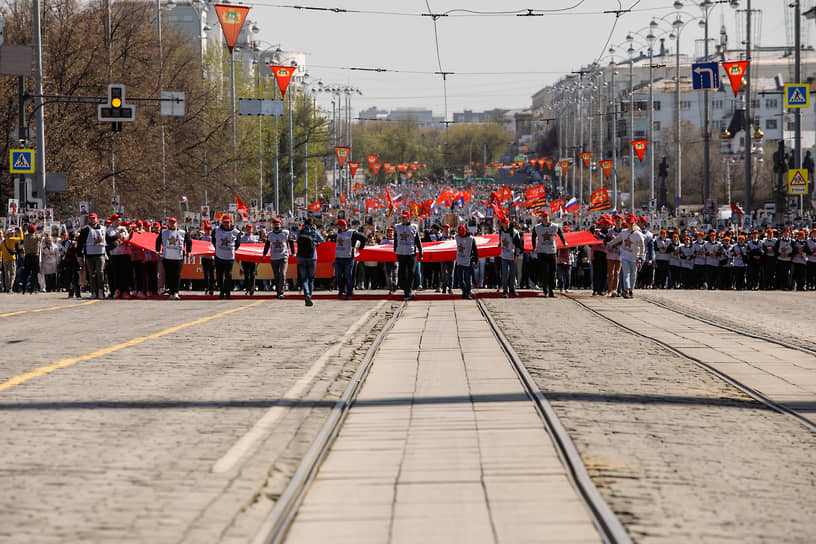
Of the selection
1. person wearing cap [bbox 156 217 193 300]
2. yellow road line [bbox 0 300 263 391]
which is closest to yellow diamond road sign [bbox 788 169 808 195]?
person wearing cap [bbox 156 217 193 300]

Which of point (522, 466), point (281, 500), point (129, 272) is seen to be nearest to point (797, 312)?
point (129, 272)

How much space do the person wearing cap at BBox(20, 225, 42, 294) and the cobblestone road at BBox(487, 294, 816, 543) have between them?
19.5m

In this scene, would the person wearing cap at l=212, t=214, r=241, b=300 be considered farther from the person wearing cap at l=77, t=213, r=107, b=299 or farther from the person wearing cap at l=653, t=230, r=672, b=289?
the person wearing cap at l=653, t=230, r=672, b=289

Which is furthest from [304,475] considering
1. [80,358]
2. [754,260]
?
[754,260]

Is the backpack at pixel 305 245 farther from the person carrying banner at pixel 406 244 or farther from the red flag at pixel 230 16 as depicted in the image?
the red flag at pixel 230 16

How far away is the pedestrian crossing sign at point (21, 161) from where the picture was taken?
3481 centimetres

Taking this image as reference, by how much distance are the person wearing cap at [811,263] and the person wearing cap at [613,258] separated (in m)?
8.54

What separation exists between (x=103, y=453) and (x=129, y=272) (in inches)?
760

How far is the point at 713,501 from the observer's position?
6789mm

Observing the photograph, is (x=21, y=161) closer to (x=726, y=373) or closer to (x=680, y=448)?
(x=726, y=373)

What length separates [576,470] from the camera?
745 centimetres

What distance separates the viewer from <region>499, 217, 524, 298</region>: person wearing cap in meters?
27.1

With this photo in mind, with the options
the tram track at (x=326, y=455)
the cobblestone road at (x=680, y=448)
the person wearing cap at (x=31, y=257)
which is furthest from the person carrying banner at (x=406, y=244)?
the tram track at (x=326, y=455)

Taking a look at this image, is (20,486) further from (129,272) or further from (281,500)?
(129,272)
